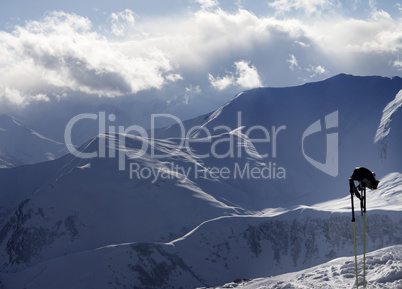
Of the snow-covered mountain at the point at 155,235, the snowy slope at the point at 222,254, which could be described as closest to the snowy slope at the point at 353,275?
the snowy slope at the point at 222,254

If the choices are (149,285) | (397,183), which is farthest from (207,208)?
(397,183)

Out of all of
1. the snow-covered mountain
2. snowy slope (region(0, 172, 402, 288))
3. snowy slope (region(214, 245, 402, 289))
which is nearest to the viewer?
snowy slope (region(214, 245, 402, 289))

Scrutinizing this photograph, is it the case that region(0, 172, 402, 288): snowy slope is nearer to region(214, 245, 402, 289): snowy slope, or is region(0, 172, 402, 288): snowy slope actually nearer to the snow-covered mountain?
the snow-covered mountain

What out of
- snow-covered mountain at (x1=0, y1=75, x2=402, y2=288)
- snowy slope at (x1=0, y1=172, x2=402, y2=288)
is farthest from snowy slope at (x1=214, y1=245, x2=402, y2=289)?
snow-covered mountain at (x1=0, y1=75, x2=402, y2=288)

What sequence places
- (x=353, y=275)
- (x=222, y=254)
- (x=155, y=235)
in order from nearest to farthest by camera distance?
(x=353, y=275) < (x=222, y=254) < (x=155, y=235)

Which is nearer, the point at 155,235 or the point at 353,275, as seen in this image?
the point at 353,275

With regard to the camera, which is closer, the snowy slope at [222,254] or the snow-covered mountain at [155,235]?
the snowy slope at [222,254]

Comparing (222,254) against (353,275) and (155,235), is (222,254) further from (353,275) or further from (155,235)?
(353,275)

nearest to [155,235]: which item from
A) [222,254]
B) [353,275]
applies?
[222,254]

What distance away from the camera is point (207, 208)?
7032 inches

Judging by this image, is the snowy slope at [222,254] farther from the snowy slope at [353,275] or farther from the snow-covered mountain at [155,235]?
the snowy slope at [353,275]

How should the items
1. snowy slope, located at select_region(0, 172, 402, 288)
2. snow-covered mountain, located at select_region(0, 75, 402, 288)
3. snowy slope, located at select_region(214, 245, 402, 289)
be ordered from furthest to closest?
snow-covered mountain, located at select_region(0, 75, 402, 288), snowy slope, located at select_region(0, 172, 402, 288), snowy slope, located at select_region(214, 245, 402, 289)

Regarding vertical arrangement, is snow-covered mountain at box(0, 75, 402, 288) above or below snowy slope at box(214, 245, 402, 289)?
below

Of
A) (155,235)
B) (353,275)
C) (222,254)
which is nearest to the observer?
(353,275)
